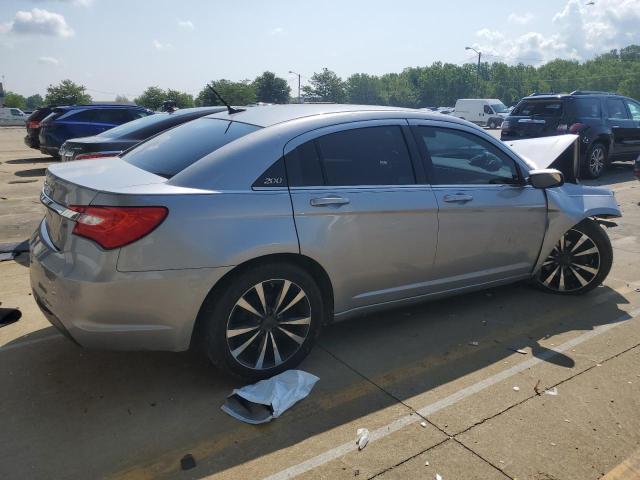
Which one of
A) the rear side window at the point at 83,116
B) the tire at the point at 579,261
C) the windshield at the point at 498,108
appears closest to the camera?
the tire at the point at 579,261

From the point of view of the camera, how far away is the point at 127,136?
759cm

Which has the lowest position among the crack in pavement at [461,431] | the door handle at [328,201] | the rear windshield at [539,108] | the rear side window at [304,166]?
the crack in pavement at [461,431]

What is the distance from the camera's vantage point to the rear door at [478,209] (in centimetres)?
395

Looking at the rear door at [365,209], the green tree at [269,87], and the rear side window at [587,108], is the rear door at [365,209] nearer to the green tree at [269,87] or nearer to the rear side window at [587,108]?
the rear side window at [587,108]

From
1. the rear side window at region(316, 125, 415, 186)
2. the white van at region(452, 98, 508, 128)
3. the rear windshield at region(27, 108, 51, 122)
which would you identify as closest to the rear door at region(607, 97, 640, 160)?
the rear side window at region(316, 125, 415, 186)

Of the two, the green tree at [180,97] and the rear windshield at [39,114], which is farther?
the green tree at [180,97]

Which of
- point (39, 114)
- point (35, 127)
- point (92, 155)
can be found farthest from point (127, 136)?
point (39, 114)

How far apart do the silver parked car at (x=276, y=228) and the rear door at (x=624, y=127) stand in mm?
9416

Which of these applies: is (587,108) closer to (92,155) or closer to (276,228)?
(92,155)

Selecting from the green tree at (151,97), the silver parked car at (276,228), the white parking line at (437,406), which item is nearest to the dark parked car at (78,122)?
the silver parked car at (276,228)

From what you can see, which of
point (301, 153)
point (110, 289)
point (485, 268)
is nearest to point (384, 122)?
point (301, 153)

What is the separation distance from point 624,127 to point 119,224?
12.9 metres

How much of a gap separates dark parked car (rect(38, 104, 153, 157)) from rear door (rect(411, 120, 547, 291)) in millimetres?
11690

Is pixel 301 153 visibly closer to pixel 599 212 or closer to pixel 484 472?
pixel 484 472
